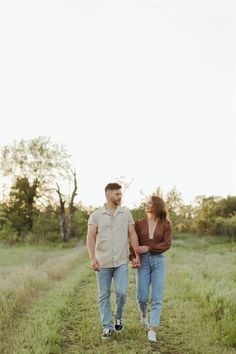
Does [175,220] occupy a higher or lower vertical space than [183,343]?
higher

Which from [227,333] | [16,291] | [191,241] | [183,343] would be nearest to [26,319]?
[16,291]

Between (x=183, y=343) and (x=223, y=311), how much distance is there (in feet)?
5.03

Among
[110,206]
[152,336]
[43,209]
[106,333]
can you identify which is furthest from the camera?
[43,209]

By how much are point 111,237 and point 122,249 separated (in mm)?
234

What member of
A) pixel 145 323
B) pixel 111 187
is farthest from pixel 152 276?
pixel 111 187

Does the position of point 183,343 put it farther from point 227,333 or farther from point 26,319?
point 26,319

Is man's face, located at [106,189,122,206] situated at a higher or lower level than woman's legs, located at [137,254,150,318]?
higher

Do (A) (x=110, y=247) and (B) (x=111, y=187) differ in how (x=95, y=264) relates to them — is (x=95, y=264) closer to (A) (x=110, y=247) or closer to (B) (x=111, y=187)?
(A) (x=110, y=247)

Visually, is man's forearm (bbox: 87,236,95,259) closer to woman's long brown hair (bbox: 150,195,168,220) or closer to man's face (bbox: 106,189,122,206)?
man's face (bbox: 106,189,122,206)

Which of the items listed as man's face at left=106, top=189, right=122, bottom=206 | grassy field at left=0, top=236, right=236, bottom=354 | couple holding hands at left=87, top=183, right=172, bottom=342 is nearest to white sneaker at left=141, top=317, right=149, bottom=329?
grassy field at left=0, top=236, right=236, bottom=354

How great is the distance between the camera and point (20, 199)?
55094mm

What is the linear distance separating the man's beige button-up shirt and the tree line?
42613mm

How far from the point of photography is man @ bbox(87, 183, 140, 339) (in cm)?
713

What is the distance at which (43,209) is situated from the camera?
54.3 m
